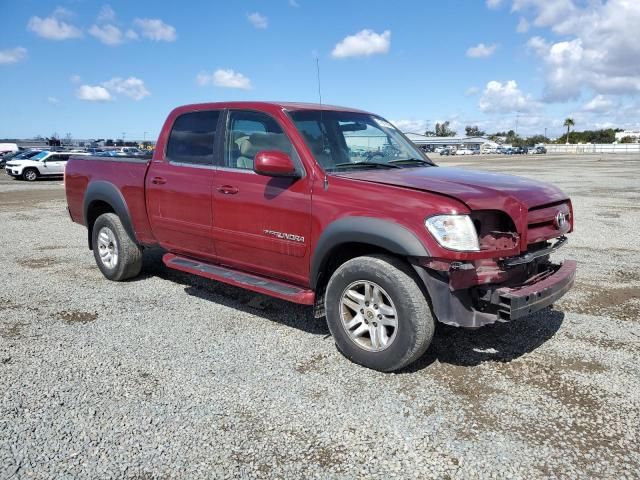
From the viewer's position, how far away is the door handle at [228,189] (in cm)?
471

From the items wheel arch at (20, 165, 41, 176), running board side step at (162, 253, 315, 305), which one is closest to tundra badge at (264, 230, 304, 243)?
running board side step at (162, 253, 315, 305)

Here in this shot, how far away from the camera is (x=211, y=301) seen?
5.66 meters

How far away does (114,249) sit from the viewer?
632 centimetres

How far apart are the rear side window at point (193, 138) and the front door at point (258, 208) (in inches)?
9.3

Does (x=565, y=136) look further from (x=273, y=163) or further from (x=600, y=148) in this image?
(x=273, y=163)

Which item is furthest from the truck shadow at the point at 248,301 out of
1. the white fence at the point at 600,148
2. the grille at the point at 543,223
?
the white fence at the point at 600,148

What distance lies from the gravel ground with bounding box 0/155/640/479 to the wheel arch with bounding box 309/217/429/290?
76 centimetres

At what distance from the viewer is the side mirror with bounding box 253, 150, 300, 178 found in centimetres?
412

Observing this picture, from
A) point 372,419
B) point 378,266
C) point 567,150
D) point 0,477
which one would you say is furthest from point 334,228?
point 567,150

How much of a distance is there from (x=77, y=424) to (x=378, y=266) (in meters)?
2.12

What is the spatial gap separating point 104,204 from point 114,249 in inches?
23.8

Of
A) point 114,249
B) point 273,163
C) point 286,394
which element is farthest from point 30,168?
point 286,394

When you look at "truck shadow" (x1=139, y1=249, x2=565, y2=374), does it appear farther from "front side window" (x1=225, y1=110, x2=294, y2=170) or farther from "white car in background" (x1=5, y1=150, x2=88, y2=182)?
"white car in background" (x1=5, y1=150, x2=88, y2=182)

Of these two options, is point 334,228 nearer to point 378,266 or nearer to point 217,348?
point 378,266
